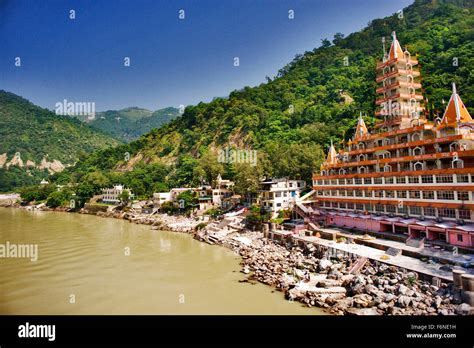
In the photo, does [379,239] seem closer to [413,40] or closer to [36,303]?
[36,303]

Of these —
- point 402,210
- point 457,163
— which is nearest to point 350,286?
point 402,210

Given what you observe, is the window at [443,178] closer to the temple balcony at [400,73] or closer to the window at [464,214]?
the window at [464,214]

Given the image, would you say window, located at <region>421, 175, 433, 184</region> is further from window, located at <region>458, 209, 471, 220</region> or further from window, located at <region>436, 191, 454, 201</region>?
window, located at <region>458, 209, 471, 220</region>

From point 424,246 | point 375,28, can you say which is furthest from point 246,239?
point 375,28

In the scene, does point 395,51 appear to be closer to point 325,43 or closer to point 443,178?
point 443,178

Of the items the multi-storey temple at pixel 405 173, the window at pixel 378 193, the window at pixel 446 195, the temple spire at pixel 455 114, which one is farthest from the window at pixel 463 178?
the window at pixel 378 193

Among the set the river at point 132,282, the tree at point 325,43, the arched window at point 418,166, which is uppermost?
the tree at point 325,43
